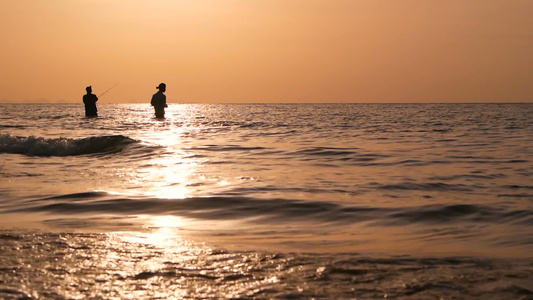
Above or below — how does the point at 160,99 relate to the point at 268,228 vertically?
above

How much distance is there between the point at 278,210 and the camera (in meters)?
Answer: 5.58

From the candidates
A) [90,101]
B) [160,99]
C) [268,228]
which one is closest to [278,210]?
[268,228]

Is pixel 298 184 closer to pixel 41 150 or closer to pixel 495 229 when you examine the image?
pixel 495 229

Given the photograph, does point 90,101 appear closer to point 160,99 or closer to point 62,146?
point 160,99

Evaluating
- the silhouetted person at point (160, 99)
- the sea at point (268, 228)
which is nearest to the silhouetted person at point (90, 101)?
the silhouetted person at point (160, 99)

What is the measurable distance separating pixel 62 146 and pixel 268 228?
8.89 metres

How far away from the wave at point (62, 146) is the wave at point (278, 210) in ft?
20.8

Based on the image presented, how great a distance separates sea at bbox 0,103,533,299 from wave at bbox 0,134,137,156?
1.74 metres

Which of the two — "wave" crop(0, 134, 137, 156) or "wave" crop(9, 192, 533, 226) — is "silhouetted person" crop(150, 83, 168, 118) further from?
"wave" crop(9, 192, 533, 226)

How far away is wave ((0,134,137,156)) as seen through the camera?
1224cm

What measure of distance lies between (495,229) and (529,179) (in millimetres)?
3265

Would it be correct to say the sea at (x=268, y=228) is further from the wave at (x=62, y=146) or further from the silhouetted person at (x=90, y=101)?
the silhouetted person at (x=90, y=101)

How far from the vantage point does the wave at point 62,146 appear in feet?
40.2

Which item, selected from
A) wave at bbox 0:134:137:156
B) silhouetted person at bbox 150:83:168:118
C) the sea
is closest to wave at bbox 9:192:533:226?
the sea
